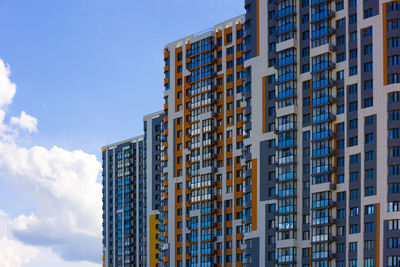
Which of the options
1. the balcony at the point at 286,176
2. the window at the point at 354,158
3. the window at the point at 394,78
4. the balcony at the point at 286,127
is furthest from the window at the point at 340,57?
the balcony at the point at 286,176

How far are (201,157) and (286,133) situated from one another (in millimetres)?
23647

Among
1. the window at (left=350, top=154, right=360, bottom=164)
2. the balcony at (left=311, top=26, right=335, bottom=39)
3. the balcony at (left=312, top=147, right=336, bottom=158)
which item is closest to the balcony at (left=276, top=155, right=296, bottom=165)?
the balcony at (left=312, top=147, right=336, bottom=158)

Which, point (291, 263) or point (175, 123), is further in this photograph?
point (175, 123)

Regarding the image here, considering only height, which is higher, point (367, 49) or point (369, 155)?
point (367, 49)

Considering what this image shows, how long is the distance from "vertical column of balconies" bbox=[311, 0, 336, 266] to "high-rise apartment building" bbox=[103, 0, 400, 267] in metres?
0.16

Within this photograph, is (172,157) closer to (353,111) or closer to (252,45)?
(252,45)

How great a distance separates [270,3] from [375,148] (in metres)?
30.2

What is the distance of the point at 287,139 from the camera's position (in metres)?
117

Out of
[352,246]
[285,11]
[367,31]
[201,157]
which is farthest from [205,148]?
[367,31]

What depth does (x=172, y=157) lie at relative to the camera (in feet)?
468

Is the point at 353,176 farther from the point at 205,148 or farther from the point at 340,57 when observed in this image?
the point at 205,148

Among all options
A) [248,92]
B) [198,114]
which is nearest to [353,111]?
[248,92]

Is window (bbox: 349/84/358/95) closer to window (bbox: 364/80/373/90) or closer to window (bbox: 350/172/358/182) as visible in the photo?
window (bbox: 364/80/373/90)

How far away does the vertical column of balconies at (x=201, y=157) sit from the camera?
5300 inches
